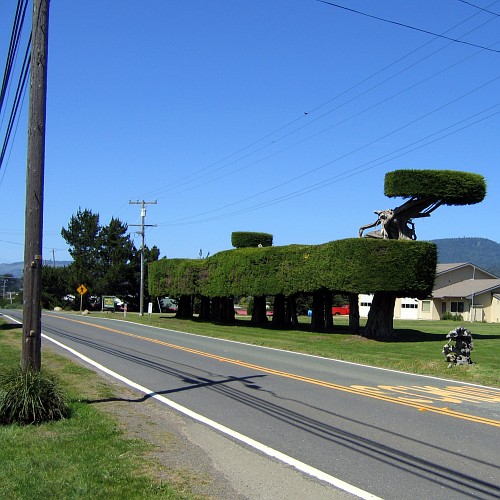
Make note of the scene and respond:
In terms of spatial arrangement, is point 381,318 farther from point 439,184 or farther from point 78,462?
point 78,462

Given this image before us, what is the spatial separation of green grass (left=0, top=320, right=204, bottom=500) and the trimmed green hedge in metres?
18.2

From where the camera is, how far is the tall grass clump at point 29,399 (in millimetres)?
8172

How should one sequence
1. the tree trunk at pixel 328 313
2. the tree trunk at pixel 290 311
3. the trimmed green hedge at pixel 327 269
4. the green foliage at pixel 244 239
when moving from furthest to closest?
1. the green foliage at pixel 244 239
2. the tree trunk at pixel 290 311
3. the tree trunk at pixel 328 313
4. the trimmed green hedge at pixel 327 269

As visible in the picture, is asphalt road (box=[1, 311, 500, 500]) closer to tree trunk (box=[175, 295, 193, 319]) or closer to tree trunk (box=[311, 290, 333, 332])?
tree trunk (box=[311, 290, 333, 332])

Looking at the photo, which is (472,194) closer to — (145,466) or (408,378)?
(408,378)

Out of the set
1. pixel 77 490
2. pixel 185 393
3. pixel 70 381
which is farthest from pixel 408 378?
pixel 77 490

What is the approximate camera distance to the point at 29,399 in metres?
8.29

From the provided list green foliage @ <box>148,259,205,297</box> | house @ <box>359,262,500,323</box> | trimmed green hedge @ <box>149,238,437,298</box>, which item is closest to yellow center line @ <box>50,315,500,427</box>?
trimmed green hedge @ <box>149,238,437,298</box>

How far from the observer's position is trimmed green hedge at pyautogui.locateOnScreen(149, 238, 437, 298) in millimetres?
25609

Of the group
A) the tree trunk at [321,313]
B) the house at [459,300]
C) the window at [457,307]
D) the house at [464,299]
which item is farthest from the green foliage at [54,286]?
the tree trunk at [321,313]

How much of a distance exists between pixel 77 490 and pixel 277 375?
936 cm

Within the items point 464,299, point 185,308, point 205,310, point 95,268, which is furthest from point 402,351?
point 95,268

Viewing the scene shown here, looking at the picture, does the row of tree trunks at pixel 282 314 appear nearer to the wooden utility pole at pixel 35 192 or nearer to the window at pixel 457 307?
the wooden utility pole at pixel 35 192

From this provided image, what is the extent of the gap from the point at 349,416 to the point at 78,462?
181 inches
